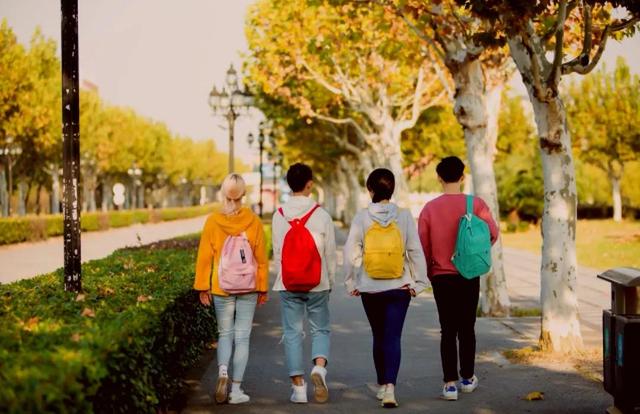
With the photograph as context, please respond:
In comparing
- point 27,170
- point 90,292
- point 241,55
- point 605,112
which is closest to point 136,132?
point 27,170

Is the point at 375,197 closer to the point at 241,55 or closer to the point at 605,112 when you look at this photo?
the point at 241,55

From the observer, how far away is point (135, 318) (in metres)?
5.20

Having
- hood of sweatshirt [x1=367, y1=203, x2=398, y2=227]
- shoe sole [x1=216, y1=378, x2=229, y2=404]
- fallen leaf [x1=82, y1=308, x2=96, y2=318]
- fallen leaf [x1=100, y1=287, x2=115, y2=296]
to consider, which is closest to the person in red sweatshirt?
hood of sweatshirt [x1=367, y1=203, x2=398, y2=227]

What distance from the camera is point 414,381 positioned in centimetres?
786

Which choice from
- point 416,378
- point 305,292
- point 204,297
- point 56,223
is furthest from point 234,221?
point 56,223

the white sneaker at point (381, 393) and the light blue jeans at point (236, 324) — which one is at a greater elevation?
the light blue jeans at point (236, 324)

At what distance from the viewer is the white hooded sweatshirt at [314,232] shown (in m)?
6.92

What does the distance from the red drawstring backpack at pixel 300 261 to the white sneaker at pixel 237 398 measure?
34.1 inches

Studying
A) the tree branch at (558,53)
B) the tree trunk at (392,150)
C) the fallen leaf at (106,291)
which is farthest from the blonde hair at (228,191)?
the tree trunk at (392,150)

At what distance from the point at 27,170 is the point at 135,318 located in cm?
5906

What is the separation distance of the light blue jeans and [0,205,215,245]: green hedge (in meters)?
28.6

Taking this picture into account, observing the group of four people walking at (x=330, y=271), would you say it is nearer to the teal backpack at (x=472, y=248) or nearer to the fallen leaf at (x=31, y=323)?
the teal backpack at (x=472, y=248)

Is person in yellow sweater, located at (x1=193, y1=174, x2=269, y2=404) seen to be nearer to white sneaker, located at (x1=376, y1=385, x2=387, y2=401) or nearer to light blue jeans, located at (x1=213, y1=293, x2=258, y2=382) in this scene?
light blue jeans, located at (x1=213, y1=293, x2=258, y2=382)

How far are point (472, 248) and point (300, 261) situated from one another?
1295mm
